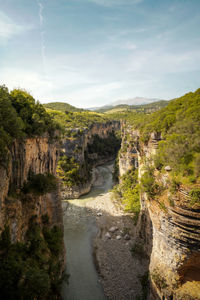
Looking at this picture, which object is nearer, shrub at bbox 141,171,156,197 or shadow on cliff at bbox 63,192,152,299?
shrub at bbox 141,171,156,197

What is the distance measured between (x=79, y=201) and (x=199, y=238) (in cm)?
2693

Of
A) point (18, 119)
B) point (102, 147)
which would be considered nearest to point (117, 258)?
point (18, 119)

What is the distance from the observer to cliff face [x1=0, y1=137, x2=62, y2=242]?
8.29 metres

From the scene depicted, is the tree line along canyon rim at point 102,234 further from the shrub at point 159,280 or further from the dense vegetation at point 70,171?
the dense vegetation at point 70,171

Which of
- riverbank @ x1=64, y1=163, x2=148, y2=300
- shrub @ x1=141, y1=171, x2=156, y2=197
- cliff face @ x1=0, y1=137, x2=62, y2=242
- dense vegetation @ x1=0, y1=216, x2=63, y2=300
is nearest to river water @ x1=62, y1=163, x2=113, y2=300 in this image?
riverbank @ x1=64, y1=163, x2=148, y2=300

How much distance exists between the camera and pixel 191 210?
332 inches

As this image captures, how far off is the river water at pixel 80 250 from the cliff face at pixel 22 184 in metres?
5.91

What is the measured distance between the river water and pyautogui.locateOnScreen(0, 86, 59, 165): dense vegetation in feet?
45.3

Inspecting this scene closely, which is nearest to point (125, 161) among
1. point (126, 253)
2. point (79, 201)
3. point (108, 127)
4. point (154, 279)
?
point (79, 201)

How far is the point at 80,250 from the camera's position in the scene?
20.6 m

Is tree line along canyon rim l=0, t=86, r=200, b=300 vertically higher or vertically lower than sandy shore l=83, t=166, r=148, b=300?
higher

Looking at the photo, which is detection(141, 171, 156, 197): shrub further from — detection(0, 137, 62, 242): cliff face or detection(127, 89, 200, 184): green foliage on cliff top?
detection(0, 137, 62, 242): cliff face

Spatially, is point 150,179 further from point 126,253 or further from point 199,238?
point 126,253

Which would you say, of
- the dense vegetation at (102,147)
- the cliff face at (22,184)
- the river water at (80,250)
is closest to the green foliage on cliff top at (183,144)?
the cliff face at (22,184)
